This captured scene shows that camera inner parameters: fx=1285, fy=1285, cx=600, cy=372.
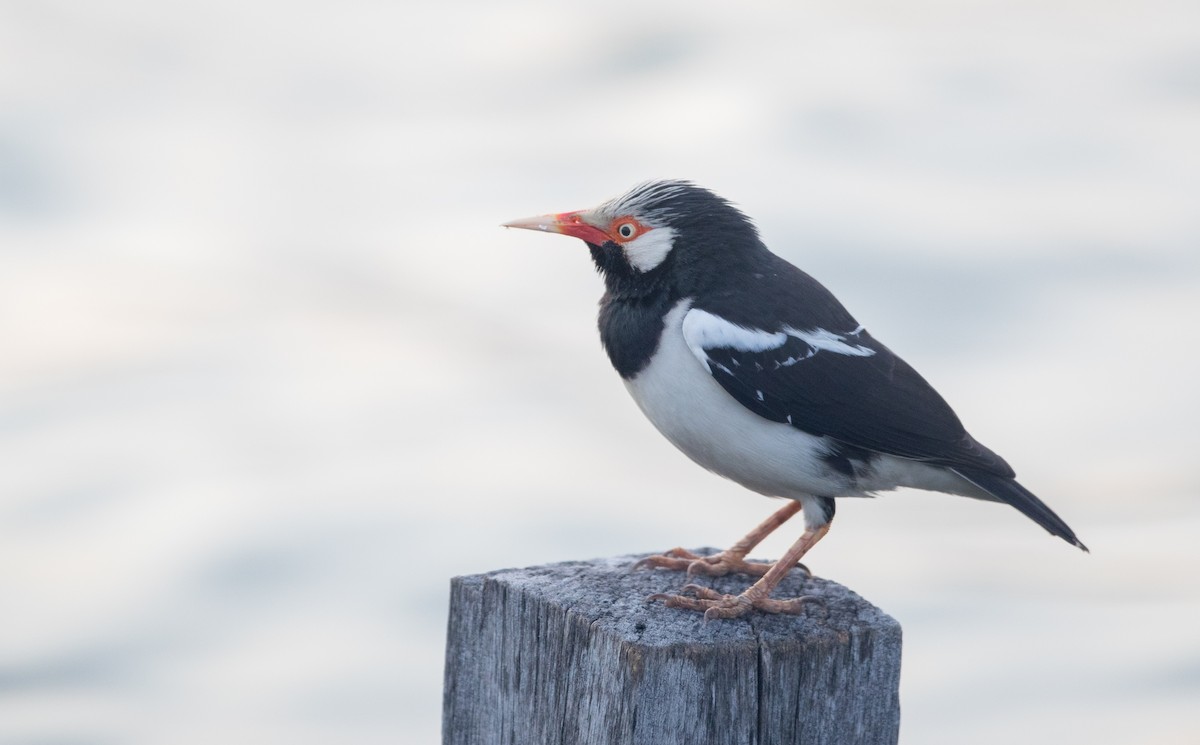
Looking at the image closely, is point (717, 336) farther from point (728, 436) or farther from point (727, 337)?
point (728, 436)

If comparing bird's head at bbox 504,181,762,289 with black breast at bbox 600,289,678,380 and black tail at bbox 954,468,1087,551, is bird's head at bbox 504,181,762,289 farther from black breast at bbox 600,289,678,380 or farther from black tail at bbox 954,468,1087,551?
black tail at bbox 954,468,1087,551

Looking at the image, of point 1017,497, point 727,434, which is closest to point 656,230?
point 727,434

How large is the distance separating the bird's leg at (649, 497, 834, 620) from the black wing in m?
0.33

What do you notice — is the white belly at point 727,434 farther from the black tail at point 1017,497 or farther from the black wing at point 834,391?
the black tail at point 1017,497

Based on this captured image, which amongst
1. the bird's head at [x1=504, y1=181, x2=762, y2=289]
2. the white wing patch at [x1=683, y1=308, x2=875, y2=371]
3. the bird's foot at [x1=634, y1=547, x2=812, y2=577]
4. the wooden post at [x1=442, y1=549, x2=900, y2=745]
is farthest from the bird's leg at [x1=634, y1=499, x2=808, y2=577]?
the bird's head at [x1=504, y1=181, x2=762, y2=289]

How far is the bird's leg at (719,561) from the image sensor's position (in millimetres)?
4395

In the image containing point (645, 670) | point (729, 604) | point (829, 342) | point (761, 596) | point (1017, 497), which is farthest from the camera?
point (829, 342)

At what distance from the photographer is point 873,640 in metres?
3.56

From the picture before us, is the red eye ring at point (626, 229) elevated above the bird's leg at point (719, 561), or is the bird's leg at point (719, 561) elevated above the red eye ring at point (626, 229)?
the red eye ring at point (626, 229)

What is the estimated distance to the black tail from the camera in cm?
458

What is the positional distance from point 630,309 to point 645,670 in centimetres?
187

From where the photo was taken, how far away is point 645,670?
3264 millimetres

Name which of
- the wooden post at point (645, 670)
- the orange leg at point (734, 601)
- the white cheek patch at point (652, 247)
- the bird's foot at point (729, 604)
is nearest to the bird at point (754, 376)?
the white cheek patch at point (652, 247)

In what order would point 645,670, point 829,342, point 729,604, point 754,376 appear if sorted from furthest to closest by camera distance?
point 829,342 → point 754,376 → point 729,604 → point 645,670
